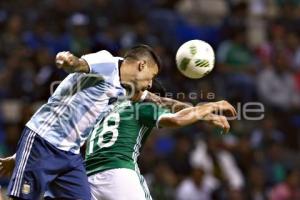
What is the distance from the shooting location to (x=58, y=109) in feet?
23.4

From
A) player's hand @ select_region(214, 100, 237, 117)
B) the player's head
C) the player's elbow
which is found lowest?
the player's elbow

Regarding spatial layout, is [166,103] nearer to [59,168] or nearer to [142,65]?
[142,65]

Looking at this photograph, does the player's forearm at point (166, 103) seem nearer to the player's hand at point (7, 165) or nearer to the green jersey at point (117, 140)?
the green jersey at point (117, 140)

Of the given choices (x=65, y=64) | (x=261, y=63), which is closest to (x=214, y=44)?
(x=261, y=63)

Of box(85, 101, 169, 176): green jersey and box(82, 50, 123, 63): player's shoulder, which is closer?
box(82, 50, 123, 63): player's shoulder

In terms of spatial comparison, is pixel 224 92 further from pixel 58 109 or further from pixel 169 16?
pixel 58 109

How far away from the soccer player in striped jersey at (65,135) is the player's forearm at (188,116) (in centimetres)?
50

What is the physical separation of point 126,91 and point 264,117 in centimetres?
704

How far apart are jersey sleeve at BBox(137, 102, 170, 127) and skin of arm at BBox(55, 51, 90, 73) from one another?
2.93ft

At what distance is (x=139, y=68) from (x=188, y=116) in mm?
678

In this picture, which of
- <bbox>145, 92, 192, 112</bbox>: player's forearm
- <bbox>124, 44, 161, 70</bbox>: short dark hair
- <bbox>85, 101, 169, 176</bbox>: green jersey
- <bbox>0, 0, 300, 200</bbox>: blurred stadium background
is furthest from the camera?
<bbox>0, 0, 300, 200</bbox>: blurred stadium background

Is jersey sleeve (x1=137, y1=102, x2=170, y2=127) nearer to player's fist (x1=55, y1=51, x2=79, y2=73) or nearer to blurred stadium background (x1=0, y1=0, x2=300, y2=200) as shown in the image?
player's fist (x1=55, y1=51, x2=79, y2=73)

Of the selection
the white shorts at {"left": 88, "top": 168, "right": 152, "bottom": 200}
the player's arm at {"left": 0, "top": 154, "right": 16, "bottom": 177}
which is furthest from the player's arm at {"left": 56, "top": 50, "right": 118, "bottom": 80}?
the player's arm at {"left": 0, "top": 154, "right": 16, "bottom": 177}

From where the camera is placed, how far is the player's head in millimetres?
7340
